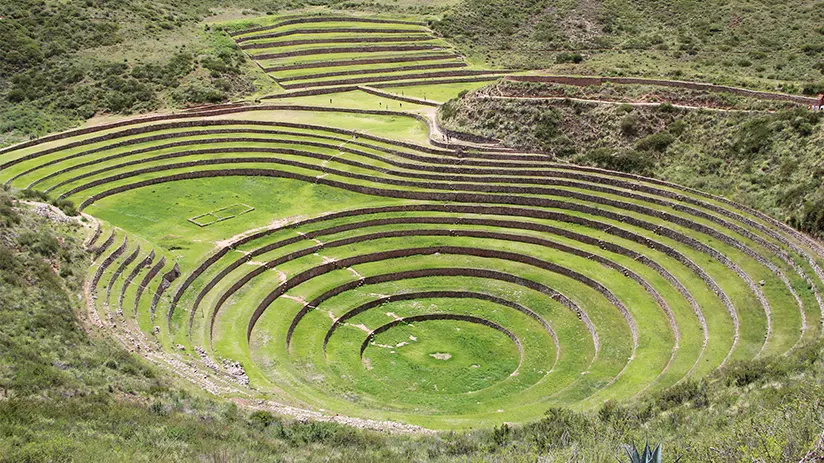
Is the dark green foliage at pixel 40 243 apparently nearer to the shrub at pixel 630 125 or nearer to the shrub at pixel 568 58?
the shrub at pixel 630 125

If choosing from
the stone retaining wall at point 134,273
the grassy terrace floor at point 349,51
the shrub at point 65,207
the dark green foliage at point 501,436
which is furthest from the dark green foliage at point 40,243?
the grassy terrace floor at point 349,51

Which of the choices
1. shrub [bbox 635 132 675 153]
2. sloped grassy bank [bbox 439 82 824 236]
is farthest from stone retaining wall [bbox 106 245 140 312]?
shrub [bbox 635 132 675 153]

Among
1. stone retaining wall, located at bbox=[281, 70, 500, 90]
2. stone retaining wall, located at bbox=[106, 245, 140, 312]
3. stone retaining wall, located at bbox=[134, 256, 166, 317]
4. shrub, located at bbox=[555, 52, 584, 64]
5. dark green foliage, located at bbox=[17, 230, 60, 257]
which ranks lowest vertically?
stone retaining wall, located at bbox=[134, 256, 166, 317]

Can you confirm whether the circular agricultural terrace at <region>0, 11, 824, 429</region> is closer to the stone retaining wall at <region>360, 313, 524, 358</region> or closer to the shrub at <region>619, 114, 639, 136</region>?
the stone retaining wall at <region>360, 313, 524, 358</region>

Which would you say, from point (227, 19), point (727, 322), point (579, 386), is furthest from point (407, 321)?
point (227, 19)

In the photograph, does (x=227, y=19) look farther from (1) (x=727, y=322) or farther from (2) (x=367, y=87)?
(1) (x=727, y=322)
